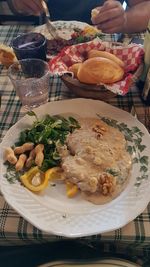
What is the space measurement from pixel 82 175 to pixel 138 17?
82cm

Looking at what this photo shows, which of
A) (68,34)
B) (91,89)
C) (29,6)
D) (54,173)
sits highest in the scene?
(29,6)

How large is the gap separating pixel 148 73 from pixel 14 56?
0.45m

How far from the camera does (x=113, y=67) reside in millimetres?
800

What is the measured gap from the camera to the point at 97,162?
0.63m

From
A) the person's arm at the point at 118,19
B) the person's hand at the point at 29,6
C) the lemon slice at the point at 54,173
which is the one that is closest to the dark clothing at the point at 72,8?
the person's hand at the point at 29,6

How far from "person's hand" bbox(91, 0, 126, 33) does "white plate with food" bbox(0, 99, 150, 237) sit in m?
0.49

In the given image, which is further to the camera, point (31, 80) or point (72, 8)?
point (72, 8)

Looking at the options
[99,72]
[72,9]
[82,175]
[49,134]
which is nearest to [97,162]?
[82,175]

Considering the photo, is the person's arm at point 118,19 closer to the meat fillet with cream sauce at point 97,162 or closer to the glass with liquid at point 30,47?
the glass with liquid at point 30,47

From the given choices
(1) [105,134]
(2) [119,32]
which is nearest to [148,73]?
(1) [105,134]

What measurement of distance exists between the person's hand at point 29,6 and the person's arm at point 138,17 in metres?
0.36

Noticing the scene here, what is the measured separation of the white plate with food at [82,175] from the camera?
1.85ft

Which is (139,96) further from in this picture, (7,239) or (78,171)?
(7,239)

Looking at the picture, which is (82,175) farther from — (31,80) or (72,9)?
(72,9)
